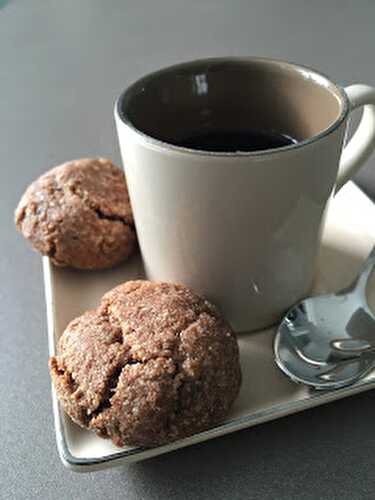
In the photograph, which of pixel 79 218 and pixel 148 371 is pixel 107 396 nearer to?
pixel 148 371

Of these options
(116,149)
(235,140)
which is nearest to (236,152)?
(235,140)

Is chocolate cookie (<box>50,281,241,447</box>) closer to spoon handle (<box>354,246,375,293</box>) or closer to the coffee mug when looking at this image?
the coffee mug

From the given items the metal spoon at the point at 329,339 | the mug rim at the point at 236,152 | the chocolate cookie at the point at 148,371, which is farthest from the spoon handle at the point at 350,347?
the mug rim at the point at 236,152

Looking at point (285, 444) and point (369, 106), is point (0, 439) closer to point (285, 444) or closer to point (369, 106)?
point (285, 444)

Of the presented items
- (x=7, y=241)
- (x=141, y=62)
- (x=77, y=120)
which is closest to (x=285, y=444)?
(x=7, y=241)

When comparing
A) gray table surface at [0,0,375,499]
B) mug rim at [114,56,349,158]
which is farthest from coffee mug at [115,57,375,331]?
gray table surface at [0,0,375,499]

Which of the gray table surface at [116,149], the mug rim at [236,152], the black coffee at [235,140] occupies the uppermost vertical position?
the mug rim at [236,152]

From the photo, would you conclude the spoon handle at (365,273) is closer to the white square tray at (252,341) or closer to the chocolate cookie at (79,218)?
the white square tray at (252,341)
